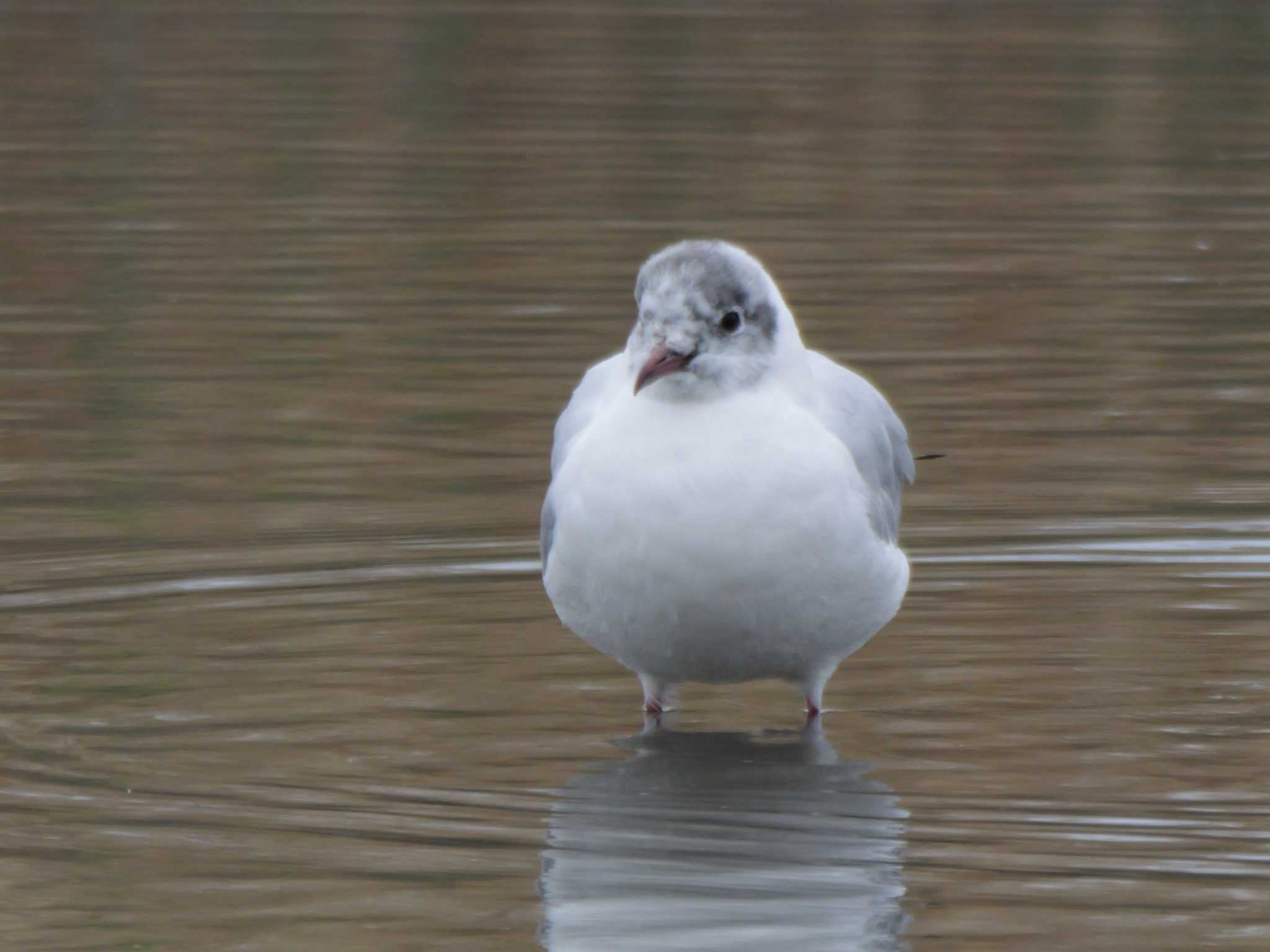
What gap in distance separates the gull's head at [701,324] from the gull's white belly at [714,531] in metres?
0.06

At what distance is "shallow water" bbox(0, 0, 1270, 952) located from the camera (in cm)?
559

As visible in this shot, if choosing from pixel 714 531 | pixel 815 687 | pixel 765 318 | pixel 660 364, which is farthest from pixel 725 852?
pixel 765 318

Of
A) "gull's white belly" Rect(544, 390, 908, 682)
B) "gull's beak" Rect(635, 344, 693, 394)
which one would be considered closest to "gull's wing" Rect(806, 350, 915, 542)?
"gull's white belly" Rect(544, 390, 908, 682)

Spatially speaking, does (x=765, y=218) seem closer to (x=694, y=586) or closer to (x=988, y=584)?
(x=988, y=584)

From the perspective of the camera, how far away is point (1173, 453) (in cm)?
945

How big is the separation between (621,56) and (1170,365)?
11.8 m

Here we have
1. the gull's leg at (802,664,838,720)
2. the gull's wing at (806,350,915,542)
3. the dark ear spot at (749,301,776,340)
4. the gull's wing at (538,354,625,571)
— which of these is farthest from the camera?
the gull's leg at (802,664,838,720)

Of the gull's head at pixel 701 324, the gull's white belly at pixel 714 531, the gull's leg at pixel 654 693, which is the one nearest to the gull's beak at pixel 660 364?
the gull's head at pixel 701 324

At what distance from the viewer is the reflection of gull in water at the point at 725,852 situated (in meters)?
5.26

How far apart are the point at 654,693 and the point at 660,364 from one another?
3.50 feet

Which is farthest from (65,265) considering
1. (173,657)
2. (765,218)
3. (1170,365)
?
(173,657)

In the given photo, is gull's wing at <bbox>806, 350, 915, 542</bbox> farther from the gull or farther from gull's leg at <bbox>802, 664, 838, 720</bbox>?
gull's leg at <bbox>802, 664, 838, 720</bbox>

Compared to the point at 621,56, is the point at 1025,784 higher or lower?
lower

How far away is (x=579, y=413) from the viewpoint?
6.55m
